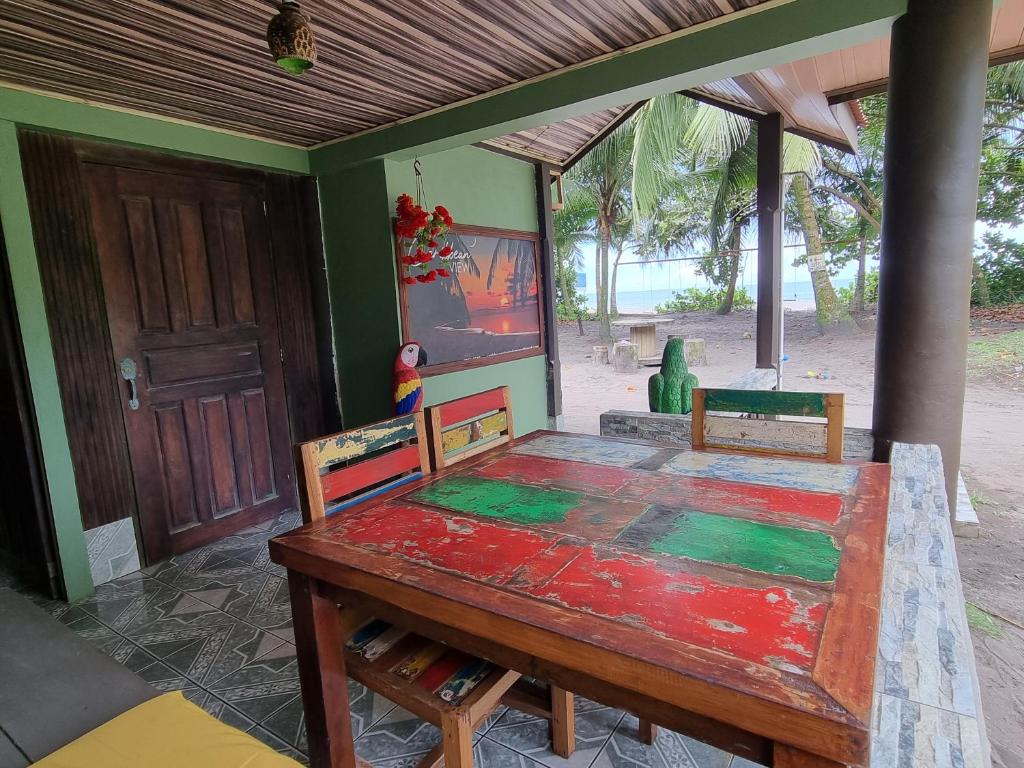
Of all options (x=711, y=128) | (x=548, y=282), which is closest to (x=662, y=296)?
(x=711, y=128)

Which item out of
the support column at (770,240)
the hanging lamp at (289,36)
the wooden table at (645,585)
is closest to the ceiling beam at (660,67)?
the hanging lamp at (289,36)

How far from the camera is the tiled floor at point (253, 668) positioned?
1578 millimetres

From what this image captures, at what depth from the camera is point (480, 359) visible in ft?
13.5

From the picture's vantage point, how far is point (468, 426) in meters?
2.02

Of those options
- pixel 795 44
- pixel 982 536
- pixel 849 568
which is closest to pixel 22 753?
pixel 849 568

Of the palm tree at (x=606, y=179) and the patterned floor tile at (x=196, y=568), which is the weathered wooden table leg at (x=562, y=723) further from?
the palm tree at (x=606, y=179)

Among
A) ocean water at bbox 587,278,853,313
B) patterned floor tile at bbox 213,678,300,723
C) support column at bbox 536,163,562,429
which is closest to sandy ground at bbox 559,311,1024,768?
support column at bbox 536,163,562,429

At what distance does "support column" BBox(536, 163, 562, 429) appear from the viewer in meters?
4.72

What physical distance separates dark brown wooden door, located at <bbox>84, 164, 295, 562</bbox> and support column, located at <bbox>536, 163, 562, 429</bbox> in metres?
2.24

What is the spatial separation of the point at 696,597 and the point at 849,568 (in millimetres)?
304

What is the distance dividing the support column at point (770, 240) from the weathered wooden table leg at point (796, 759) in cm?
392

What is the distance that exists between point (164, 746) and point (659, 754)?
123cm

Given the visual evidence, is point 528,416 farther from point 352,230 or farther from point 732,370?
point 732,370

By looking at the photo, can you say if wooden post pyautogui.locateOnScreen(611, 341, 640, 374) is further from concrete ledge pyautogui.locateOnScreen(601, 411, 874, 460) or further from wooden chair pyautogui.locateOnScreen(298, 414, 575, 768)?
wooden chair pyautogui.locateOnScreen(298, 414, 575, 768)
